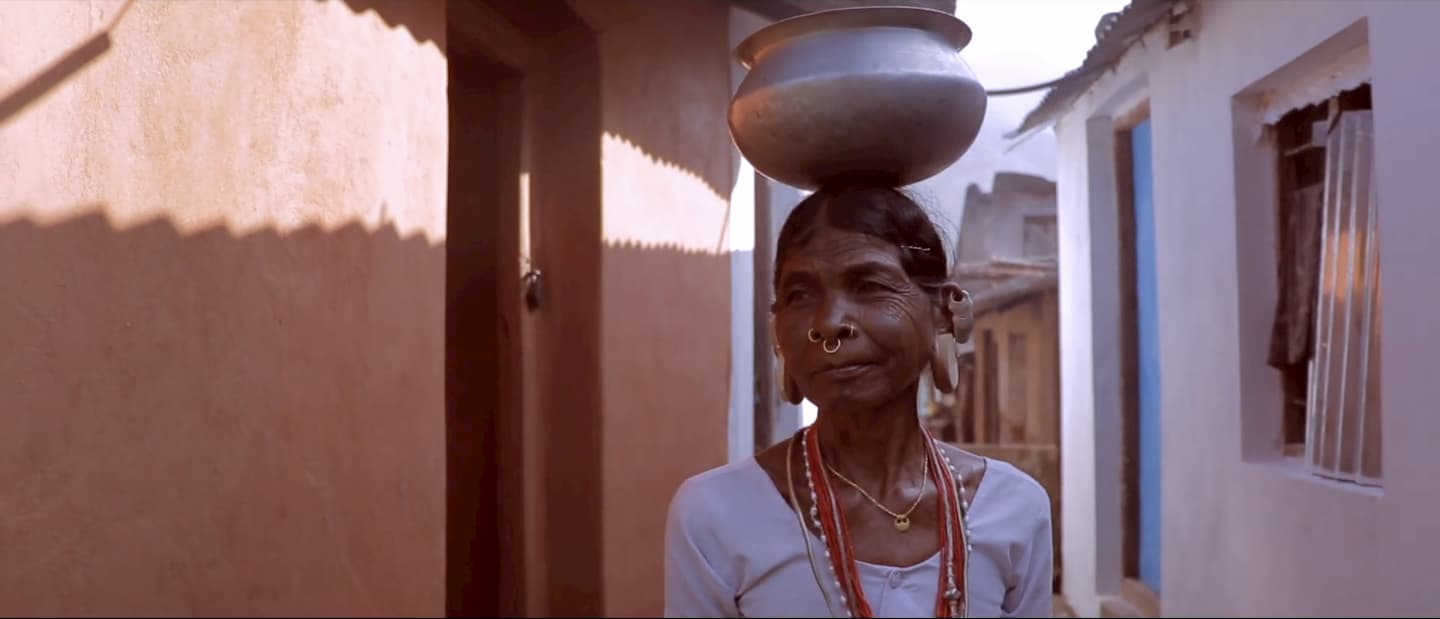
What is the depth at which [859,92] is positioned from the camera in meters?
1.74

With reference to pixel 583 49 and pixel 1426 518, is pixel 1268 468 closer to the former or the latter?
pixel 1426 518

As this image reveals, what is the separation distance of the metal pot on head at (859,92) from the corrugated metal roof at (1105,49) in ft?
11.8

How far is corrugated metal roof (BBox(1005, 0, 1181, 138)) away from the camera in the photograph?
518cm

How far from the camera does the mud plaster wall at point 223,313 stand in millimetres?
1937

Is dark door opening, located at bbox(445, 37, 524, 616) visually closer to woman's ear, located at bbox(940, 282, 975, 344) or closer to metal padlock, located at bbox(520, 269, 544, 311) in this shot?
metal padlock, located at bbox(520, 269, 544, 311)

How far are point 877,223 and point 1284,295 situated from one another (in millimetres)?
3186

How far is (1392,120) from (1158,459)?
4815 mm

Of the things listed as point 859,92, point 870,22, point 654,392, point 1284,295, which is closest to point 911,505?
point 859,92

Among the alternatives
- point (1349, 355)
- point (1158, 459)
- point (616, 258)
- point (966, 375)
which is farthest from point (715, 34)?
point (966, 375)

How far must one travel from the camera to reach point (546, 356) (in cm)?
468

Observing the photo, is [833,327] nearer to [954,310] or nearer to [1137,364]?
[954,310]

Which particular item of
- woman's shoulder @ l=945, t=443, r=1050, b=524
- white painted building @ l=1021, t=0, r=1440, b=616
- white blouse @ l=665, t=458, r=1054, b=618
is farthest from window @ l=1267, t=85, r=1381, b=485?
white blouse @ l=665, t=458, r=1054, b=618

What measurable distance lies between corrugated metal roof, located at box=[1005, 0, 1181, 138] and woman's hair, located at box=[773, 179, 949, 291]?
3.55 metres

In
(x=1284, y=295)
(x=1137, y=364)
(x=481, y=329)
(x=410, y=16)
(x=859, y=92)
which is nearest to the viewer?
(x=859, y=92)
